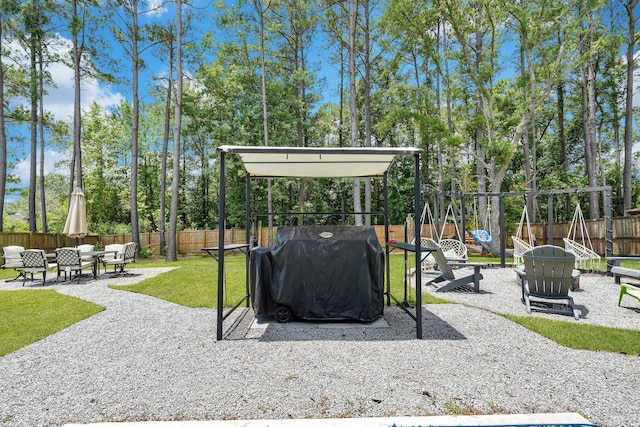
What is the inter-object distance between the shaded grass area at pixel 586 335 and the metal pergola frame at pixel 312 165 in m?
1.42

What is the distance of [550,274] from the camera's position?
16.3ft

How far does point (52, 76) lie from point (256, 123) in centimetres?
996

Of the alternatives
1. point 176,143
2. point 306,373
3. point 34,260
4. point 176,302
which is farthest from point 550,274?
point 176,143

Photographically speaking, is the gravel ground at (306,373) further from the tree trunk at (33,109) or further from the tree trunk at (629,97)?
the tree trunk at (33,109)

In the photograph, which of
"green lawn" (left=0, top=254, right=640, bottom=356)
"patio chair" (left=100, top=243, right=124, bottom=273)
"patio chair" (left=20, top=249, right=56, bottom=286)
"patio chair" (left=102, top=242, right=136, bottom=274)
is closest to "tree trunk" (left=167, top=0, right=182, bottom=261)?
"patio chair" (left=100, top=243, right=124, bottom=273)

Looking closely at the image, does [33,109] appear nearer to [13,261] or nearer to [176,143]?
[176,143]

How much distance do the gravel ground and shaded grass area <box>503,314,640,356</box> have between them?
18cm

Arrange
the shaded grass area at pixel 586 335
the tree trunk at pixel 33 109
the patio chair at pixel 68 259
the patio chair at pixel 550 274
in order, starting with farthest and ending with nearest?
the tree trunk at pixel 33 109
the patio chair at pixel 68 259
the patio chair at pixel 550 274
the shaded grass area at pixel 586 335

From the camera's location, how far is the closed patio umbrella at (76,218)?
30.3ft

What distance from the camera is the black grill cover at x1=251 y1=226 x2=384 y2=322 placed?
425cm

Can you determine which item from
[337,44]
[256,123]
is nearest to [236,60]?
[256,123]

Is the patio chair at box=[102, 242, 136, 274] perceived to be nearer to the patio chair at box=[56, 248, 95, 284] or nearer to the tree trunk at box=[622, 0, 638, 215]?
the patio chair at box=[56, 248, 95, 284]

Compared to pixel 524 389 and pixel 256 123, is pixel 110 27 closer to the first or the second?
pixel 256 123

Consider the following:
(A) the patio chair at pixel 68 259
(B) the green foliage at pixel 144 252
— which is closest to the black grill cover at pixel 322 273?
(A) the patio chair at pixel 68 259
